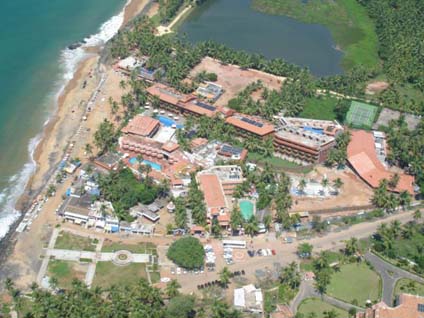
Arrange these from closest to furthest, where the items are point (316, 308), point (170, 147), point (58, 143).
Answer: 1. point (316, 308)
2. point (170, 147)
3. point (58, 143)

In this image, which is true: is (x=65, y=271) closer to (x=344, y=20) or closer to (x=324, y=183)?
(x=324, y=183)

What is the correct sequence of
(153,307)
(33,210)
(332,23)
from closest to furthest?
(153,307) < (33,210) < (332,23)

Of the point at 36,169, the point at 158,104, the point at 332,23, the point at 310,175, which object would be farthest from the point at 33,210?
the point at 332,23

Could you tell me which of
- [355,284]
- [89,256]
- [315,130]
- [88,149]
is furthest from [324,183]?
[88,149]

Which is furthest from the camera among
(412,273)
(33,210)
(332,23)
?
(332,23)

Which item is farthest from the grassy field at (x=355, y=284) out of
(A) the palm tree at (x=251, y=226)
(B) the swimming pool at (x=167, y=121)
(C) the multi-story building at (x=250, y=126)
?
(B) the swimming pool at (x=167, y=121)

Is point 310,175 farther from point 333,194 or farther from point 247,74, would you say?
point 247,74

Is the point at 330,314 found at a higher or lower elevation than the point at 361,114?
lower
